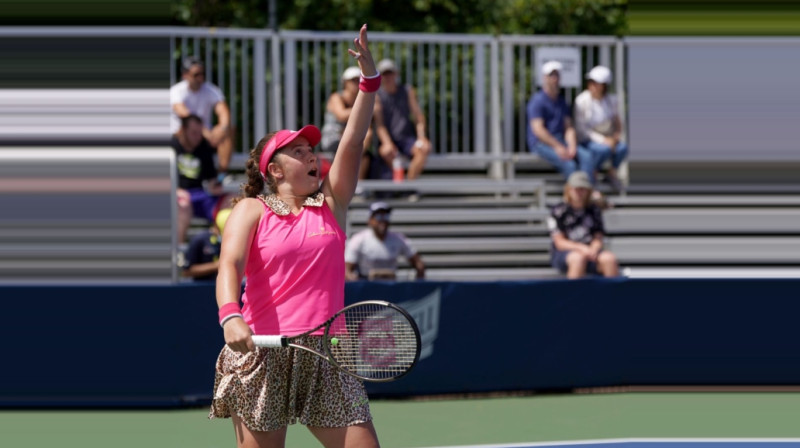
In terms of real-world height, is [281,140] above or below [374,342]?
above

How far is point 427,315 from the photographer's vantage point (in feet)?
33.0

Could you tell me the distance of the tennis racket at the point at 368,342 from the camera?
197 inches

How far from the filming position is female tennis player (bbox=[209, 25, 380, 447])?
5.12 metres

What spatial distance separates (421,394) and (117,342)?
98.9 inches

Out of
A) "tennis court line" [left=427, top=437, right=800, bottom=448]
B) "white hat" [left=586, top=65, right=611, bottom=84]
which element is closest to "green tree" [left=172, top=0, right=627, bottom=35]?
"white hat" [left=586, top=65, right=611, bottom=84]

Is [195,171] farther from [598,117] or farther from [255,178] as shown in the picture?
[255,178]

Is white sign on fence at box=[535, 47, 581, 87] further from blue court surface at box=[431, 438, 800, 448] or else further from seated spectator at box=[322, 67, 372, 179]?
blue court surface at box=[431, 438, 800, 448]

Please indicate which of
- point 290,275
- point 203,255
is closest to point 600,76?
point 203,255

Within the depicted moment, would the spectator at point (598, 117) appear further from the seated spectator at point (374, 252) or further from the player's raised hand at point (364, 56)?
the player's raised hand at point (364, 56)

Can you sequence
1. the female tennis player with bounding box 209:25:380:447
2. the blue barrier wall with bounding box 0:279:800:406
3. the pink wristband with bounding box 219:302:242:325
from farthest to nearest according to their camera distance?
the blue barrier wall with bounding box 0:279:800:406
the female tennis player with bounding box 209:25:380:447
the pink wristband with bounding box 219:302:242:325

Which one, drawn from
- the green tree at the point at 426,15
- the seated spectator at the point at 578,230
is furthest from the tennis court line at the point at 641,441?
the green tree at the point at 426,15

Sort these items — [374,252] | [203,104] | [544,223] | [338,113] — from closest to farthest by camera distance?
[374,252], [203,104], [338,113], [544,223]

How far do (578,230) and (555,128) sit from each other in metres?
1.92

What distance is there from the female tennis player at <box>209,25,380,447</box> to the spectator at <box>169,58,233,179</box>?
685cm
